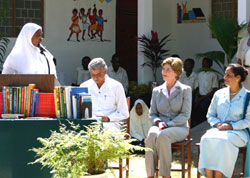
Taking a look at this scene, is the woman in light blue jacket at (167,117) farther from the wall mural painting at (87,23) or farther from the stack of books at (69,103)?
the wall mural painting at (87,23)

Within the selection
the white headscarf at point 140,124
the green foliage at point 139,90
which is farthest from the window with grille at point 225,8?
the white headscarf at point 140,124

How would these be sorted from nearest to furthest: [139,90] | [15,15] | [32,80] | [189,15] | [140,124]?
[32,80] < [140,124] < [139,90] < [15,15] < [189,15]

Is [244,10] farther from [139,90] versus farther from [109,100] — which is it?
[109,100]

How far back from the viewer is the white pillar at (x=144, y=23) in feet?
40.3

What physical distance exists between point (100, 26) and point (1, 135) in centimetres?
807

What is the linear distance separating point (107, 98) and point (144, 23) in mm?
5281

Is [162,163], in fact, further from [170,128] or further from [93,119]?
[93,119]

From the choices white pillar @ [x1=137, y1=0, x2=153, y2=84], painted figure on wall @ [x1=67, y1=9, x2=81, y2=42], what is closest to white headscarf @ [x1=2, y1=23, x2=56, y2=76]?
white pillar @ [x1=137, y1=0, x2=153, y2=84]

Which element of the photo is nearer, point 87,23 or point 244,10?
point 244,10

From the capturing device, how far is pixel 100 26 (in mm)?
13664

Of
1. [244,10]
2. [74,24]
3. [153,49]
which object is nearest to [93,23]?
[74,24]

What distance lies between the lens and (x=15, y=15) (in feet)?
41.9

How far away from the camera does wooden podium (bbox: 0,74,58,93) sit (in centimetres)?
616

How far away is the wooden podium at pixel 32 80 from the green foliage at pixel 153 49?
615 centimetres
